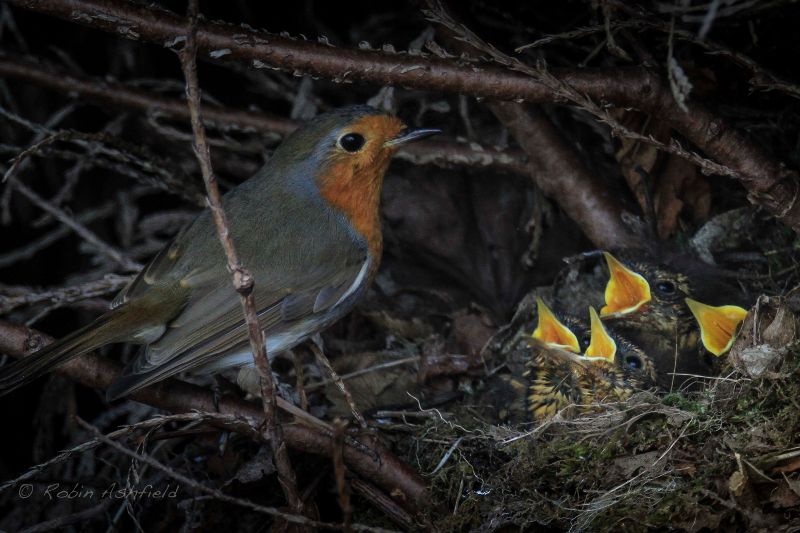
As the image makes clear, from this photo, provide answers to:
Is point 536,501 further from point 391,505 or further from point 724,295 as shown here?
point 724,295

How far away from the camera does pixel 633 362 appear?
3.50 metres

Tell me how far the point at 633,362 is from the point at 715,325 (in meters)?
0.38

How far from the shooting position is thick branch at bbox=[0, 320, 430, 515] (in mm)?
3131

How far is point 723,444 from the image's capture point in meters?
2.85

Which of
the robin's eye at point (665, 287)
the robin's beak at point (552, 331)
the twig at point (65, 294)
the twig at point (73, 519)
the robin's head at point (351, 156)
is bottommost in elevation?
the twig at point (73, 519)

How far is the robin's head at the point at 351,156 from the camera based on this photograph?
12.2 ft

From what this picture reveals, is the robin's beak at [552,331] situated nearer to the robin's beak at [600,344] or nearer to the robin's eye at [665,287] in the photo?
the robin's beak at [600,344]

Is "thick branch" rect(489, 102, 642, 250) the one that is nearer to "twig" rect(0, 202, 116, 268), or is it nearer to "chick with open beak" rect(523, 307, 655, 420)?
"chick with open beak" rect(523, 307, 655, 420)

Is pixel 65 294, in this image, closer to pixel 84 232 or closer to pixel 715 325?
pixel 84 232

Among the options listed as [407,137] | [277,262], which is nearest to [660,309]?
[407,137]

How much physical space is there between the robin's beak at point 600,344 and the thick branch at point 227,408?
3.04 feet

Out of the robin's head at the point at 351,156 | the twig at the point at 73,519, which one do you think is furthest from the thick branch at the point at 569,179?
the twig at the point at 73,519

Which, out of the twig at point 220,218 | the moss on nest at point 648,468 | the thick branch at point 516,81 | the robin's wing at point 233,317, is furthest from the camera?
the thick branch at point 516,81

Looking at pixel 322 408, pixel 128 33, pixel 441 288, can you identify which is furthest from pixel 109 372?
pixel 441 288
